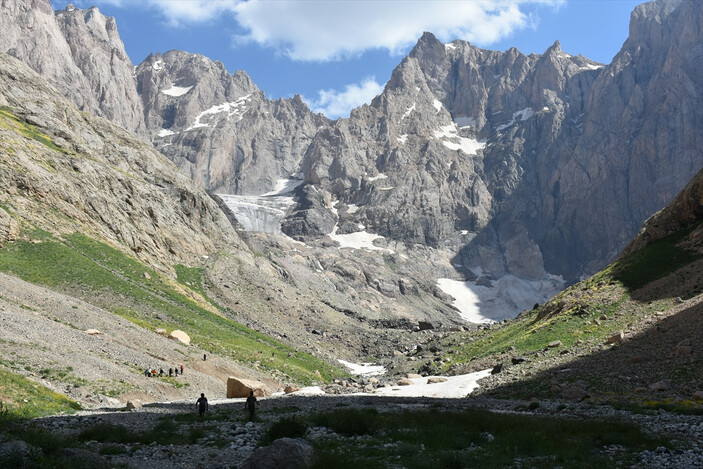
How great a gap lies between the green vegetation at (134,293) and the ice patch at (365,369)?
7.02 meters

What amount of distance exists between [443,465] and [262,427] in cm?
1071

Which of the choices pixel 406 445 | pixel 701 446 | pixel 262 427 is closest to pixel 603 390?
pixel 701 446

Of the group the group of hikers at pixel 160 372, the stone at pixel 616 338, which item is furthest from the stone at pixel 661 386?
the group of hikers at pixel 160 372

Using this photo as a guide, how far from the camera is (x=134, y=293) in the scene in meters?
74.7

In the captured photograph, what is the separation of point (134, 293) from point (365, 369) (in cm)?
4526

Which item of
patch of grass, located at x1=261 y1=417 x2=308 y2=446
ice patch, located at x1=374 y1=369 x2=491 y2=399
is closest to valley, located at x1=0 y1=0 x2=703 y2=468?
patch of grass, located at x1=261 y1=417 x2=308 y2=446

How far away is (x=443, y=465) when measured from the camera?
52.0 feet

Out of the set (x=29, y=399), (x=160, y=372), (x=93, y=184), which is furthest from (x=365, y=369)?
(x=29, y=399)

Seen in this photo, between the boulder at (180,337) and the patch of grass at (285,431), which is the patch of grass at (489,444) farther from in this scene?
the boulder at (180,337)

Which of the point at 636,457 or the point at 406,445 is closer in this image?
the point at 636,457

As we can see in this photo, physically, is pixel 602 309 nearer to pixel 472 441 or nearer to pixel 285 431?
pixel 472 441

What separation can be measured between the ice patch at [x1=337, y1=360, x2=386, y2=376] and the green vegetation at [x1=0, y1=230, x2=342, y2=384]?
23.0ft

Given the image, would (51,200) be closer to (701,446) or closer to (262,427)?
(262,427)

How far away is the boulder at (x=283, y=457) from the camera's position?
13.8 meters
